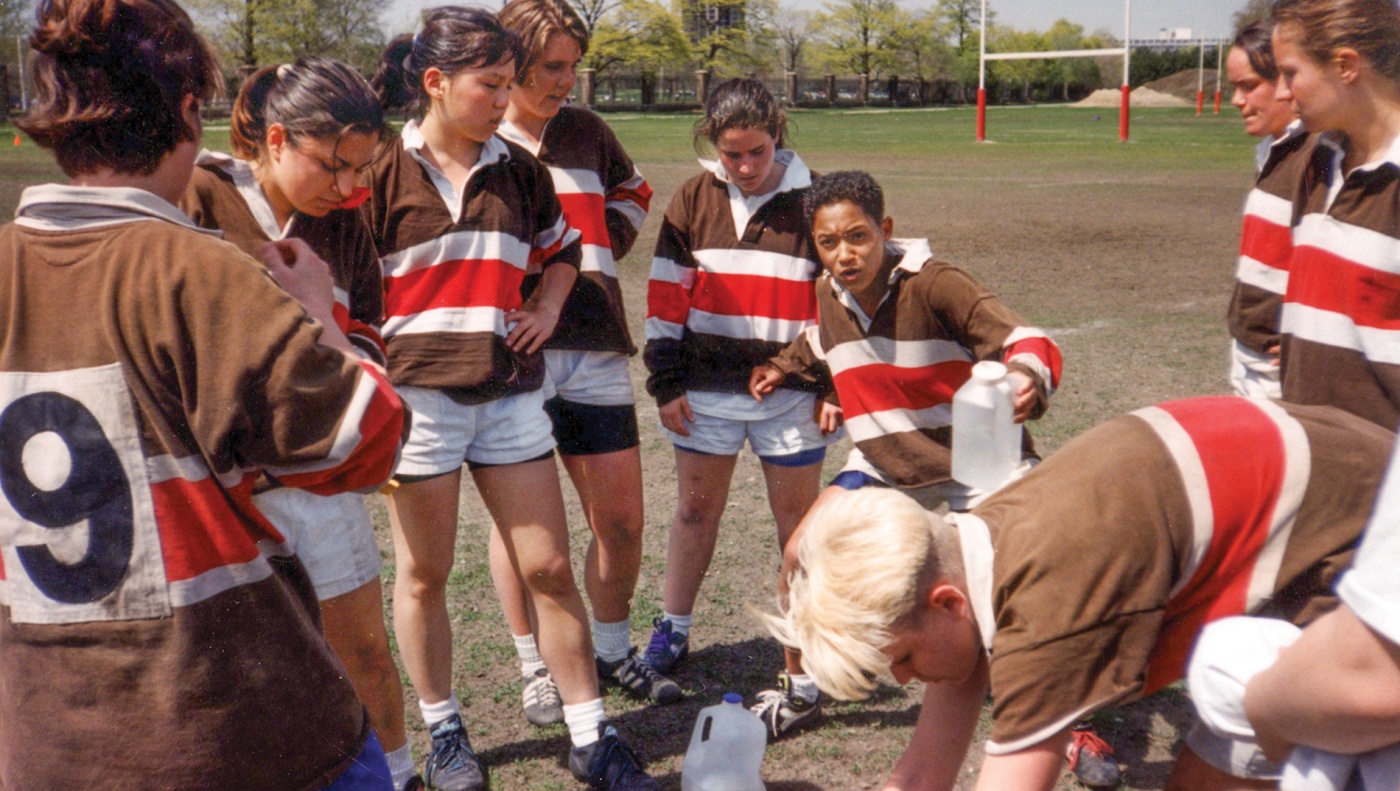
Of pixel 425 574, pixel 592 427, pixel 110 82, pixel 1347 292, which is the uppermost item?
pixel 110 82

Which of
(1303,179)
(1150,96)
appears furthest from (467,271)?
(1150,96)

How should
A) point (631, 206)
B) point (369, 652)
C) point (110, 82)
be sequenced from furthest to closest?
point (631, 206)
point (369, 652)
point (110, 82)

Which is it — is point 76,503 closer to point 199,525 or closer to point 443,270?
point 199,525

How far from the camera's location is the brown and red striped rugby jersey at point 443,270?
11.2 ft

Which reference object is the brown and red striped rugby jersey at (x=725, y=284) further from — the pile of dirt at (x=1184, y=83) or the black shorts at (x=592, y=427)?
the pile of dirt at (x=1184, y=83)

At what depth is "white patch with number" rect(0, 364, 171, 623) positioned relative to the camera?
5.96ft

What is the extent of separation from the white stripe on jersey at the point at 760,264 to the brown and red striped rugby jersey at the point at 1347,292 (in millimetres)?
1461

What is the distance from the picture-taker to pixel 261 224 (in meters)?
2.68

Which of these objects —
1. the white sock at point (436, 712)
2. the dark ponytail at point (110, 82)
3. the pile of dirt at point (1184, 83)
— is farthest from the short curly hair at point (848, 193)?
the pile of dirt at point (1184, 83)

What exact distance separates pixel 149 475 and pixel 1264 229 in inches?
140

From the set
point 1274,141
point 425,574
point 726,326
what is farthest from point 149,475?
point 1274,141

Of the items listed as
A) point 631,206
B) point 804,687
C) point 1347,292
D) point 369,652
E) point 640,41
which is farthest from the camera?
point 640,41

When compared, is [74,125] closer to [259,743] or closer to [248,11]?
[259,743]

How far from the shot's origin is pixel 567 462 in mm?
4051
